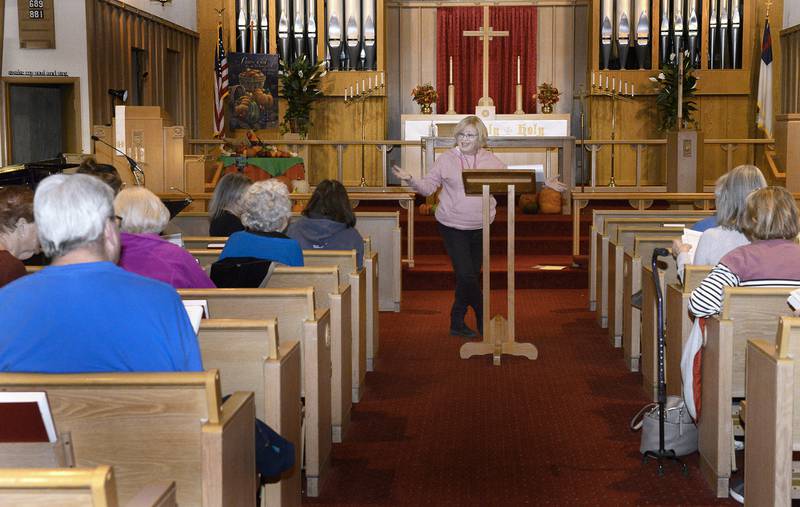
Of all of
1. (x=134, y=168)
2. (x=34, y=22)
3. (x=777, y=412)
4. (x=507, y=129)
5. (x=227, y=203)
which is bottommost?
(x=777, y=412)

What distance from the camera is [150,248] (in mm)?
4082

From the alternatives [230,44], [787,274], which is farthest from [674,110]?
[787,274]

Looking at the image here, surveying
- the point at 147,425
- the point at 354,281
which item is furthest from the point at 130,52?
the point at 147,425

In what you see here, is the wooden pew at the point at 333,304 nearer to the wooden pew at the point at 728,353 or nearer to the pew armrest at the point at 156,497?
the wooden pew at the point at 728,353

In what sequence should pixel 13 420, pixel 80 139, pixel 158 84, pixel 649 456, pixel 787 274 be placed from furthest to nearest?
1. pixel 158 84
2. pixel 80 139
3. pixel 649 456
4. pixel 787 274
5. pixel 13 420

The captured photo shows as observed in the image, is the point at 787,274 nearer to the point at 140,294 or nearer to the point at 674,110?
the point at 140,294

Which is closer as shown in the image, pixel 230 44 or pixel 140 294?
pixel 140 294

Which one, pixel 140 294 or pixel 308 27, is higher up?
pixel 308 27

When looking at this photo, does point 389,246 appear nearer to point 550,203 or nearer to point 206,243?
point 206,243

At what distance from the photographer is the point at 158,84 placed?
14148 mm

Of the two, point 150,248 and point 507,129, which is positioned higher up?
point 507,129

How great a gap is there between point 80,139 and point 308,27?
4.16 m

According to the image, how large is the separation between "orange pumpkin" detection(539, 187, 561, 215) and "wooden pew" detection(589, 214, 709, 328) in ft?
10.7

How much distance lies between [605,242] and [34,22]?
7002 mm
